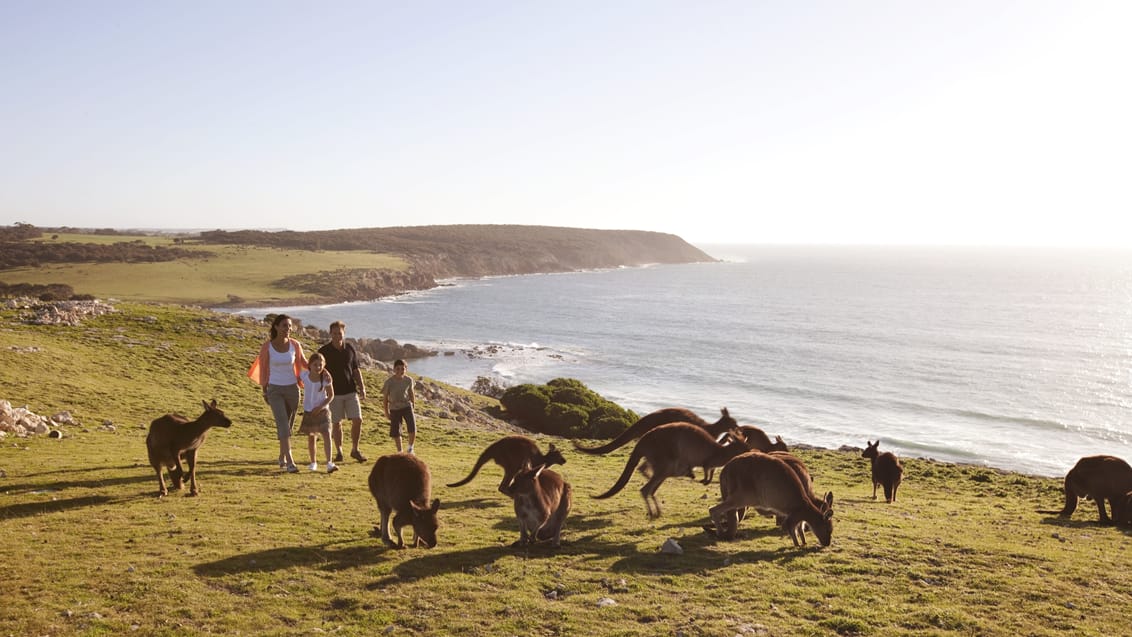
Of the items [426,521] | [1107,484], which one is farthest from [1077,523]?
[426,521]

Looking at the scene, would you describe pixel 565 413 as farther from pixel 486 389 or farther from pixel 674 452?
pixel 674 452

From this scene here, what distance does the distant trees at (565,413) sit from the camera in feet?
125

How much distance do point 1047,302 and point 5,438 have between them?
562ft

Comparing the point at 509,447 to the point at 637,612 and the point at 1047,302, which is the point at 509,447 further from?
the point at 1047,302

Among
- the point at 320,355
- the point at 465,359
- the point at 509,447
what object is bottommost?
the point at 465,359

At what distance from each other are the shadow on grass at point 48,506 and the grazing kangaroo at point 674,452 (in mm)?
8639

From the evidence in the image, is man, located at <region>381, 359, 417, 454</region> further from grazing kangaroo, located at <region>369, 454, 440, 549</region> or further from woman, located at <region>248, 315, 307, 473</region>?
grazing kangaroo, located at <region>369, 454, 440, 549</region>

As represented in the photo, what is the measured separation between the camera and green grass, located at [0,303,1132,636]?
7.78m

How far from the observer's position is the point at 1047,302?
144 metres

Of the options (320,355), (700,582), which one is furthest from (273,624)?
(320,355)

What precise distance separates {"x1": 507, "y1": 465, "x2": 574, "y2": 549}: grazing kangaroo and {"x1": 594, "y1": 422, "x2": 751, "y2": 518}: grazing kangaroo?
2.02m

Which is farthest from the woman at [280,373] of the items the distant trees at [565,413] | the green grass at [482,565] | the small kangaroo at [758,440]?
the distant trees at [565,413]

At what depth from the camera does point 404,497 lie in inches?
380

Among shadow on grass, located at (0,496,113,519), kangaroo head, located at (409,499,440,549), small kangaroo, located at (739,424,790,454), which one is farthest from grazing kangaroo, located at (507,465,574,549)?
shadow on grass, located at (0,496,113,519)
